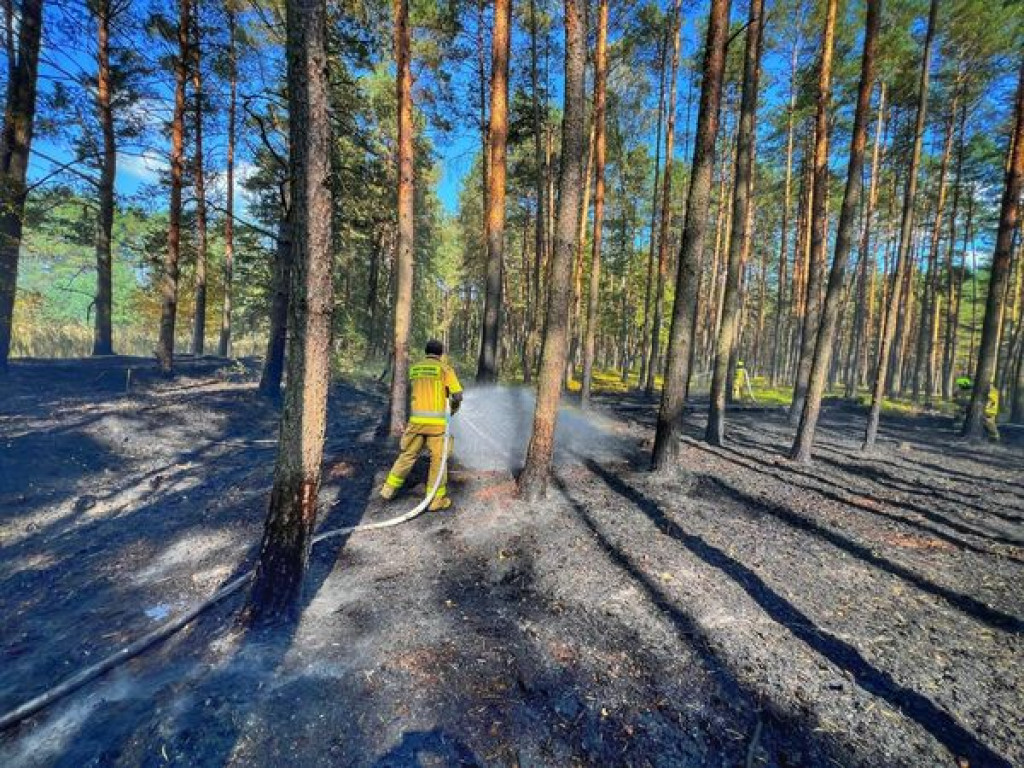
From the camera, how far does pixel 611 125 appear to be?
19.2 meters

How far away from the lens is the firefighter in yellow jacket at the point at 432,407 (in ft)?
20.2

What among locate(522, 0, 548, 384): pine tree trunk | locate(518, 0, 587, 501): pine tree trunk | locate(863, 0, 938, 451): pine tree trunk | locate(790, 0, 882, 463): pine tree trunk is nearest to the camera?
locate(518, 0, 587, 501): pine tree trunk

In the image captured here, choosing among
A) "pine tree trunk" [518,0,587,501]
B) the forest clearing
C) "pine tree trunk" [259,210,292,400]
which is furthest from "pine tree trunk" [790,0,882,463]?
"pine tree trunk" [259,210,292,400]

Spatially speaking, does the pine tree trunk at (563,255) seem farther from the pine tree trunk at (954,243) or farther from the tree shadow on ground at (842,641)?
the pine tree trunk at (954,243)

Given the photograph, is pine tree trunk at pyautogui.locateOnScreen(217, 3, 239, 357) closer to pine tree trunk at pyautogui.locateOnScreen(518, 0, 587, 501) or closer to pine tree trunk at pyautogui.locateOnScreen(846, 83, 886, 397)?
pine tree trunk at pyautogui.locateOnScreen(518, 0, 587, 501)

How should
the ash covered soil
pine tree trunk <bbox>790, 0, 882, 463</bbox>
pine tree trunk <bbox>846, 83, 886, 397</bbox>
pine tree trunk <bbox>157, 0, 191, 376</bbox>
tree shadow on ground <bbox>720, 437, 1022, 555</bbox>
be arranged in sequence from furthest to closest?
pine tree trunk <bbox>846, 83, 886, 397</bbox> < pine tree trunk <bbox>157, 0, 191, 376</bbox> < pine tree trunk <bbox>790, 0, 882, 463</bbox> < tree shadow on ground <bbox>720, 437, 1022, 555</bbox> < the ash covered soil

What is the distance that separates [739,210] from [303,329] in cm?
967

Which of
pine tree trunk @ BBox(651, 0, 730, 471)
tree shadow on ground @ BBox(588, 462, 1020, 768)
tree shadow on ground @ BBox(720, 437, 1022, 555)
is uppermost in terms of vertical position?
pine tree trunk @ BBox(651, 0, 730, 471)

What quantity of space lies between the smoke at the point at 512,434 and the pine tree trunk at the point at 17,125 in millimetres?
10817

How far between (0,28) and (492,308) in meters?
10.5

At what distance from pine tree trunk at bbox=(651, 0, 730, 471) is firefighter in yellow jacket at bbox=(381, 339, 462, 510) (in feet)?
11.9

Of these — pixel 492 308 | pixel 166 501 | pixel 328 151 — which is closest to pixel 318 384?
pixel 328 151

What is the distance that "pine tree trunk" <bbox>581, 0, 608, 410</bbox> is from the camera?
42.7 ft

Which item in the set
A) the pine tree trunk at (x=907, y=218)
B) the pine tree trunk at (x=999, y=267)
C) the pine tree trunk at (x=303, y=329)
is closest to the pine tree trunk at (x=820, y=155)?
the pine tree trunk at (x=907, y=218)
